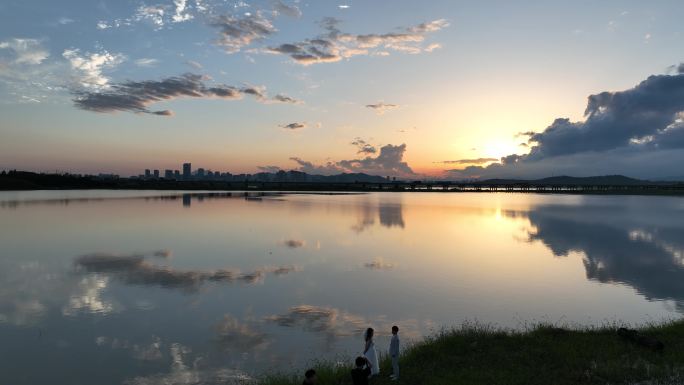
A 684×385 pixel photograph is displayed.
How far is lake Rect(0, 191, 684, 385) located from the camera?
1689 cm

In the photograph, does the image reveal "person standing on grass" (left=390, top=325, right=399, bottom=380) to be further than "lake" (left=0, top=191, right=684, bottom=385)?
No

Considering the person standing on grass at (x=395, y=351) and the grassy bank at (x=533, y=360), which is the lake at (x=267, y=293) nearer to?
the grassy bank at (x=533, y=360)

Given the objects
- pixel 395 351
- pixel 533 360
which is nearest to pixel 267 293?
pixel 395 351

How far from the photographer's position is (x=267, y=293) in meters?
25.7

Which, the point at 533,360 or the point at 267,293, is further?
the point at 267,293

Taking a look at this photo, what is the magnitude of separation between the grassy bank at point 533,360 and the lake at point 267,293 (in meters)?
2.39

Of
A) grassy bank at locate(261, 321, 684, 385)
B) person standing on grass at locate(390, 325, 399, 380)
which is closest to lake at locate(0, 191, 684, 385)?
grassy bank at locate(261, 321, 684, 385)

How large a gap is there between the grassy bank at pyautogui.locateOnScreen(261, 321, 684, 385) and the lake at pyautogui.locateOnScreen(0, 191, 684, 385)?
2.39m

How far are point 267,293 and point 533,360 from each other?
15.4 m

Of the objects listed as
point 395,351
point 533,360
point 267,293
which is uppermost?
point 395,351

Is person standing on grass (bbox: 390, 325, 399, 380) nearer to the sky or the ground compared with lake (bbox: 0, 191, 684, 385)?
nearer to the sky

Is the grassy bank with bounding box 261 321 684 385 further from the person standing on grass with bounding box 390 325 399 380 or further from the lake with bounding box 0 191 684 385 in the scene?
the lake with bounding box 0 191 684 385

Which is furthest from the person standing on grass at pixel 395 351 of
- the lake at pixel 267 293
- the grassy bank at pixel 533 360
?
the lake at pixel 267 293

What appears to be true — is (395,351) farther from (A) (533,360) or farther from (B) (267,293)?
(B) (267,293)
